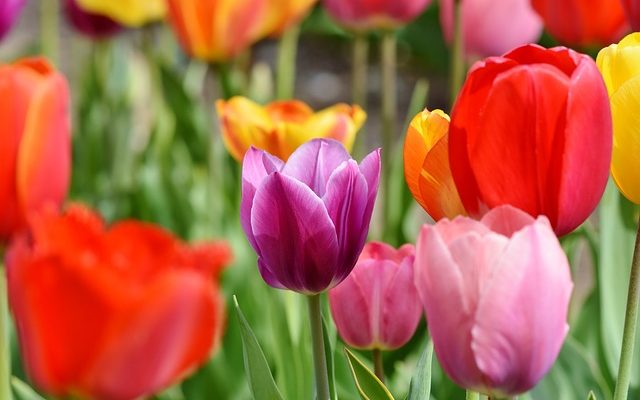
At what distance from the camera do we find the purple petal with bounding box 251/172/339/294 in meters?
0.56

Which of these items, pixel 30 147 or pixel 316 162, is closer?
pixel 316 162

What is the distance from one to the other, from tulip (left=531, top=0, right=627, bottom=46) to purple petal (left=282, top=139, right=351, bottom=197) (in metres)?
0.46

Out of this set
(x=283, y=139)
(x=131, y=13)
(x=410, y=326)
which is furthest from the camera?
(x=131, y=13)

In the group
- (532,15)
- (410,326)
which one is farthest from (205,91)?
(410,326)

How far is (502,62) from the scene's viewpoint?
1.81 feet

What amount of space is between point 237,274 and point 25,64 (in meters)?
0.61

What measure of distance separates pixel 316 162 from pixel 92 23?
1.25m

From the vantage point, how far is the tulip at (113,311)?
396 mm

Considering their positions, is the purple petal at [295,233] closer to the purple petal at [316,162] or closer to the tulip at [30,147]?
the purple petal at [316,162]

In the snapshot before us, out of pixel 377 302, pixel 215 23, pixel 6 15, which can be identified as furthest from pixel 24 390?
pixel 215 23

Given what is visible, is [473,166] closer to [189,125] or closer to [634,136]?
[634,136]

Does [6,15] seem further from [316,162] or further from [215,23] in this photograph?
[316,162]

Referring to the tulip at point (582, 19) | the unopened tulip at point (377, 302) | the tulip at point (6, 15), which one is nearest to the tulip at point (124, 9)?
the tulip at point (6, 15)

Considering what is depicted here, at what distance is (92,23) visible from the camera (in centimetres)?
179
